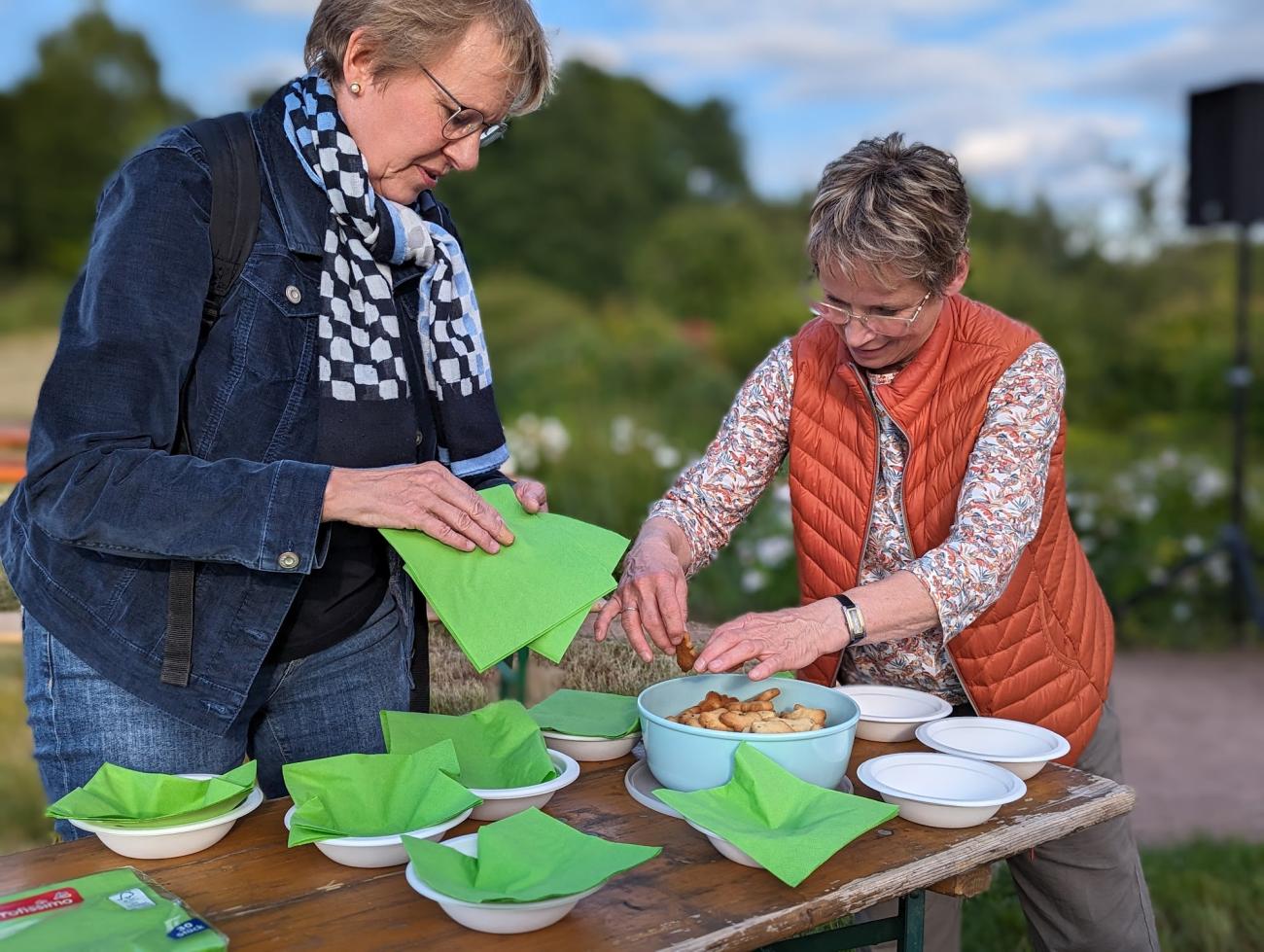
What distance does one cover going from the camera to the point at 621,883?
1425 mm

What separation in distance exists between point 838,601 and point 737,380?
7.80 meters

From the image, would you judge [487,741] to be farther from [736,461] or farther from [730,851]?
[736,461]

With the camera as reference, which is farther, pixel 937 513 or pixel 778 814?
pixel 937 513

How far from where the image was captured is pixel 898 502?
7.09 feet

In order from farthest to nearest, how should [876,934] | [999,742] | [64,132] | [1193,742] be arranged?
[64,132], [1193,742], [999,742], [876,934]

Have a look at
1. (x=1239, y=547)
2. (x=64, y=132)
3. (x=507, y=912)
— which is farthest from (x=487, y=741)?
(x=64, y=132)

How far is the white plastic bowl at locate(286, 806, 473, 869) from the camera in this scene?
1.43 metres

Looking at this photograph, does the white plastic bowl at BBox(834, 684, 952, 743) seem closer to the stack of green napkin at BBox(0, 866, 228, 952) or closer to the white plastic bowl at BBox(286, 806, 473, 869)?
the white plastic bowl at BBox(286, 806, 473, 869)

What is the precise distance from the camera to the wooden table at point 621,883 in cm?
129

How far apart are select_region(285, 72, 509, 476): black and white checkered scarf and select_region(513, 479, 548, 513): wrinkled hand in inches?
9.5

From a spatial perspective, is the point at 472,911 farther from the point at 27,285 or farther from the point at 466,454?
the point at 27,285

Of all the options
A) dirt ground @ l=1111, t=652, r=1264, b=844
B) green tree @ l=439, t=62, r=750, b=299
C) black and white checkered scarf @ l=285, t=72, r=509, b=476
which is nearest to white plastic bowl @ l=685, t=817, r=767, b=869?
black and white checkered scarf @ l=285, t=72, r=509, b=476

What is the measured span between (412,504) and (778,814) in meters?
0.62

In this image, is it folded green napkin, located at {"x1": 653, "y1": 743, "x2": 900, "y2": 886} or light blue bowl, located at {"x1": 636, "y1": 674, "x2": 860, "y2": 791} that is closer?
folded green napkin, located at {"x1": 653, "y1": 743, "x2": 900, "y2": 886}
